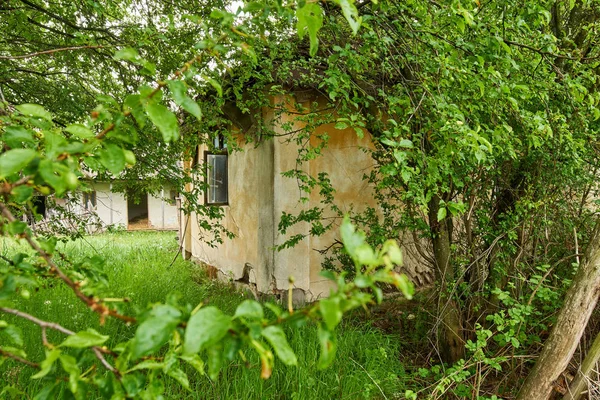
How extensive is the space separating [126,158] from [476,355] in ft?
9.00

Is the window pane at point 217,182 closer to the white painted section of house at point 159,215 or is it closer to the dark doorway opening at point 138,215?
the white painted section of house at point 159,215

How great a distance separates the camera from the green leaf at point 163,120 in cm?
89

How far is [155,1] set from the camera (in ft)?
13.3

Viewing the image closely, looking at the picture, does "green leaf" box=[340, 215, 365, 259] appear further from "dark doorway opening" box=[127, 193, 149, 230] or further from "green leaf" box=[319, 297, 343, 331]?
"dark doorway opening" box=[127, 193, 149, 230]

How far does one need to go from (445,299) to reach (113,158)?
11.2 feet

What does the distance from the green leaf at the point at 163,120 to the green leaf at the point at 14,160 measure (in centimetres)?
24

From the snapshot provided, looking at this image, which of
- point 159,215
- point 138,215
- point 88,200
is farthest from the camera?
point 138,215

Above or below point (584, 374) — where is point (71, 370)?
above

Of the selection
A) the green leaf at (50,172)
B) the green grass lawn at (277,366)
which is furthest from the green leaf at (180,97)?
the green grass lawn at (277,366)

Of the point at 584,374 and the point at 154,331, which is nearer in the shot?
the point at 154,331

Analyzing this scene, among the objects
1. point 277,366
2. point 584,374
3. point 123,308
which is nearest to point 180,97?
point 123,308

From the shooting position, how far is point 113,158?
3.02ft

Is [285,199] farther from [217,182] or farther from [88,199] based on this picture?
[88,199]

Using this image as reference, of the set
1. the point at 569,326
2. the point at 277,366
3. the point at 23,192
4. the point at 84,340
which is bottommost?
the point at 277,366
